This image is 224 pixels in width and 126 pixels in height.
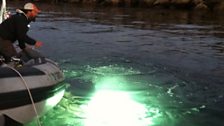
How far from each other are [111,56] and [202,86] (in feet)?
19.8

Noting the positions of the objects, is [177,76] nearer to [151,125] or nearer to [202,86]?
[202,86]

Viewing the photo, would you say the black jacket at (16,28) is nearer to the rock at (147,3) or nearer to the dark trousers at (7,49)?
the dark trousers at (7,49)

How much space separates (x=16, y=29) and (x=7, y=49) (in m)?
0.65

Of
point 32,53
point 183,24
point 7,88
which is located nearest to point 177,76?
point 32,53

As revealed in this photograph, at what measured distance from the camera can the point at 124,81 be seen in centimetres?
1432

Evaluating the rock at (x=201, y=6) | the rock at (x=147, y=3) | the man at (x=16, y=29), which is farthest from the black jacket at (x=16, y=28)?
the rock at (x=147, y=3)

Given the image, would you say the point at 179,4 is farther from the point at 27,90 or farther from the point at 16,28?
the point at 27,90

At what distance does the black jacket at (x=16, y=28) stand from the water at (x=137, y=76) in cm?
205

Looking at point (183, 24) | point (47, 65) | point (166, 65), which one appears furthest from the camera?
point (183, 24)

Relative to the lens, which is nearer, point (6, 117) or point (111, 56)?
point (6, 117)

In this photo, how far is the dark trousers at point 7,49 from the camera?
10.0 meters

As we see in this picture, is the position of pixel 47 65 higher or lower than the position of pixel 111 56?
higher

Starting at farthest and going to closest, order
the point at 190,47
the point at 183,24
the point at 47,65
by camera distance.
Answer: the point at 183,24 < the point at 190,47 < the point at 47,65

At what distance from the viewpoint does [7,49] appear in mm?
10117
